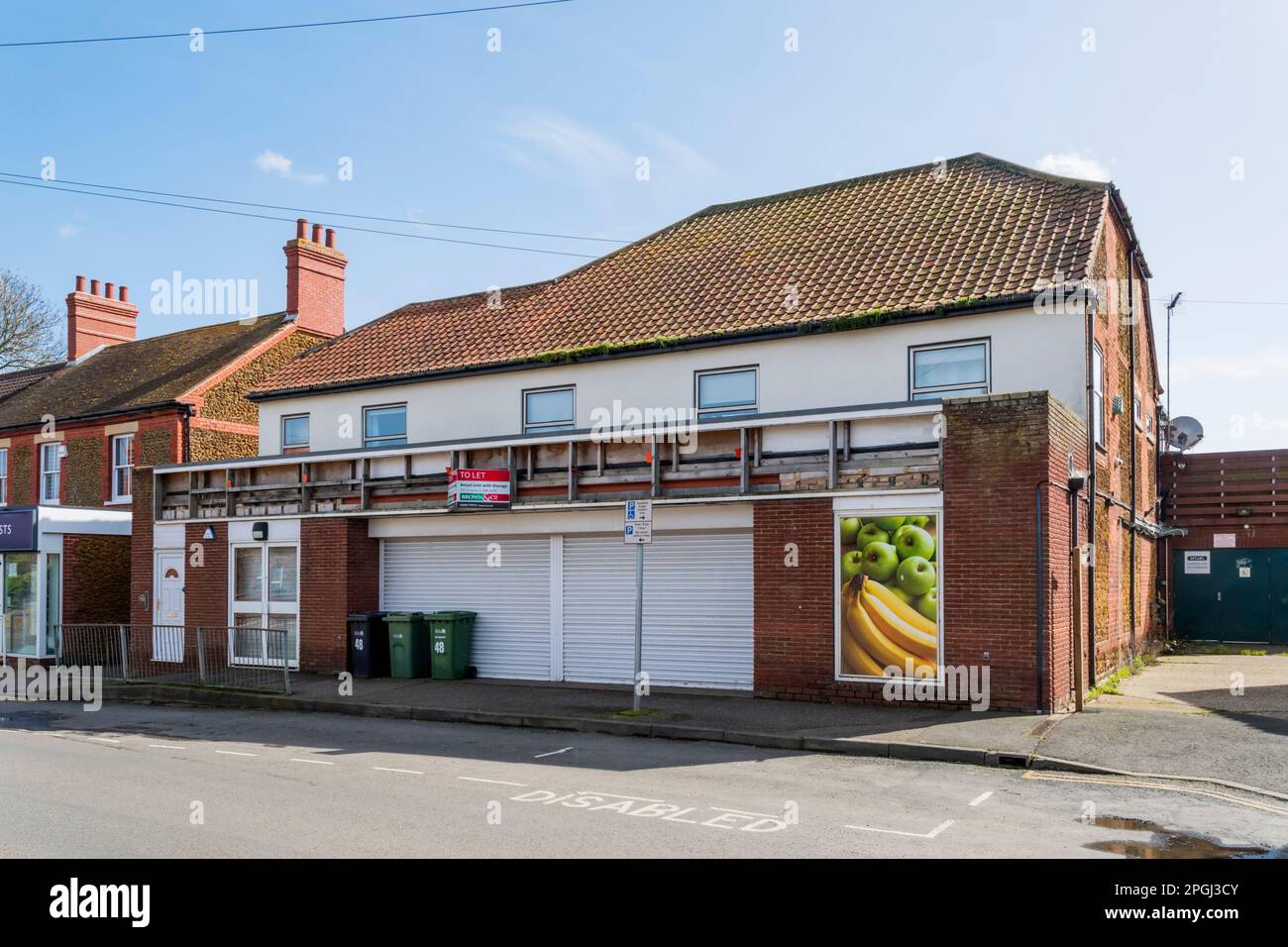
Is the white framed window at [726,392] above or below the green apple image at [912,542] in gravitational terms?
above

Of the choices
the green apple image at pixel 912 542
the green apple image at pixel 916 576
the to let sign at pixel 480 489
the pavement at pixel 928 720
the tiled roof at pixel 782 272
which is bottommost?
the pavement at pixel 928 720

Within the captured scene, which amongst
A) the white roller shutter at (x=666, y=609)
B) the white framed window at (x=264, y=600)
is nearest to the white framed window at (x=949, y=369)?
the white roller shutter at (x=666, y=609)

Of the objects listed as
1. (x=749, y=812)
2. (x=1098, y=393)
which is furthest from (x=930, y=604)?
(x=749, y=812)

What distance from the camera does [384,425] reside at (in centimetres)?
2209

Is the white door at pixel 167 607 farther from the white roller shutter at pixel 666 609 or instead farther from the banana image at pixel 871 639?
the banana image at pixel 871 639

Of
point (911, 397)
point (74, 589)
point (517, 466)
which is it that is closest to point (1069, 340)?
point (911, 397)

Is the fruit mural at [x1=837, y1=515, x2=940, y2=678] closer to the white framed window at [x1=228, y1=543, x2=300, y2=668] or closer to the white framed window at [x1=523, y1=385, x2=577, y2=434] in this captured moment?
the white framed window at [x1=523, y1=385, x2=577, y2=434]

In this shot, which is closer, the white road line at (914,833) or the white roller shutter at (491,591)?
the white road line at (914,833)

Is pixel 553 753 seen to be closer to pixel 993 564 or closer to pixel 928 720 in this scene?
pixel 928 720

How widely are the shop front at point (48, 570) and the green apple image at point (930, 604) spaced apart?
19.0 metres

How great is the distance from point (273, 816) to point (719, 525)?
867cm

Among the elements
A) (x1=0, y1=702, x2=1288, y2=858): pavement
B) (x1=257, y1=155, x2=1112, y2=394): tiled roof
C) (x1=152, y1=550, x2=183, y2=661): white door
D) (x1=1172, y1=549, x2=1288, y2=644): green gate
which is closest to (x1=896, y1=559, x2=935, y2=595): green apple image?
(x1=0, y1=702, x2=1288, y2=858): pavement

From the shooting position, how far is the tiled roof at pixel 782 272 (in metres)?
16.8
